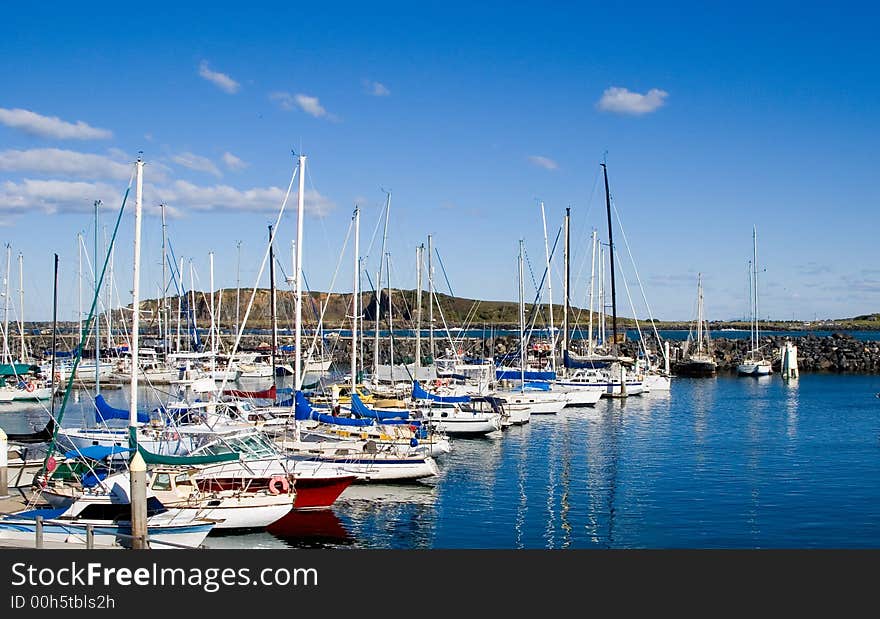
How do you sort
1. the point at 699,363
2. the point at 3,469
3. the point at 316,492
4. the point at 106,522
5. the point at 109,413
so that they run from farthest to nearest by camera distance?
the point at 699,363, the point at 109,413, the point at 316,492, the point at 3,469, the point at 106,522

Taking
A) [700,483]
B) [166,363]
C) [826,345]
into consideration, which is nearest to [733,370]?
[826,345]

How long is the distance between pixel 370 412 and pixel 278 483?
14724 mm

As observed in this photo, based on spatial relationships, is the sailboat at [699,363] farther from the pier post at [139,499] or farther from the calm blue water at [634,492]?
the pier post at [139,499]

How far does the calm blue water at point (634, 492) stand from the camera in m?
26.1

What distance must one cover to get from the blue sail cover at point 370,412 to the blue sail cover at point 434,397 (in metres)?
4.18

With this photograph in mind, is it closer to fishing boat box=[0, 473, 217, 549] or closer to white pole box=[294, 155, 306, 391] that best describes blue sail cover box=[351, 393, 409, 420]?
white pole box=[294, 155, 306, 391]

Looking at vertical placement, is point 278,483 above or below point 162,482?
below

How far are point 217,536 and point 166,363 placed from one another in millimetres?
59825

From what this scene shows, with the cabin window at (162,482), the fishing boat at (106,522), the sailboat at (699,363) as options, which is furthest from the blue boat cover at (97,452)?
the sailboat at (699,363)

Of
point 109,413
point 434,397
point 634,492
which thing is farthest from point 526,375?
point 109,413

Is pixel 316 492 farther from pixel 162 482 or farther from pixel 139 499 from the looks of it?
pixel 139 499

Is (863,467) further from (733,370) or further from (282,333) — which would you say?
(282,333)

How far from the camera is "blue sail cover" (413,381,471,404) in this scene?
47.2m

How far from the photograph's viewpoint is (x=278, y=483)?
83.5 ft
